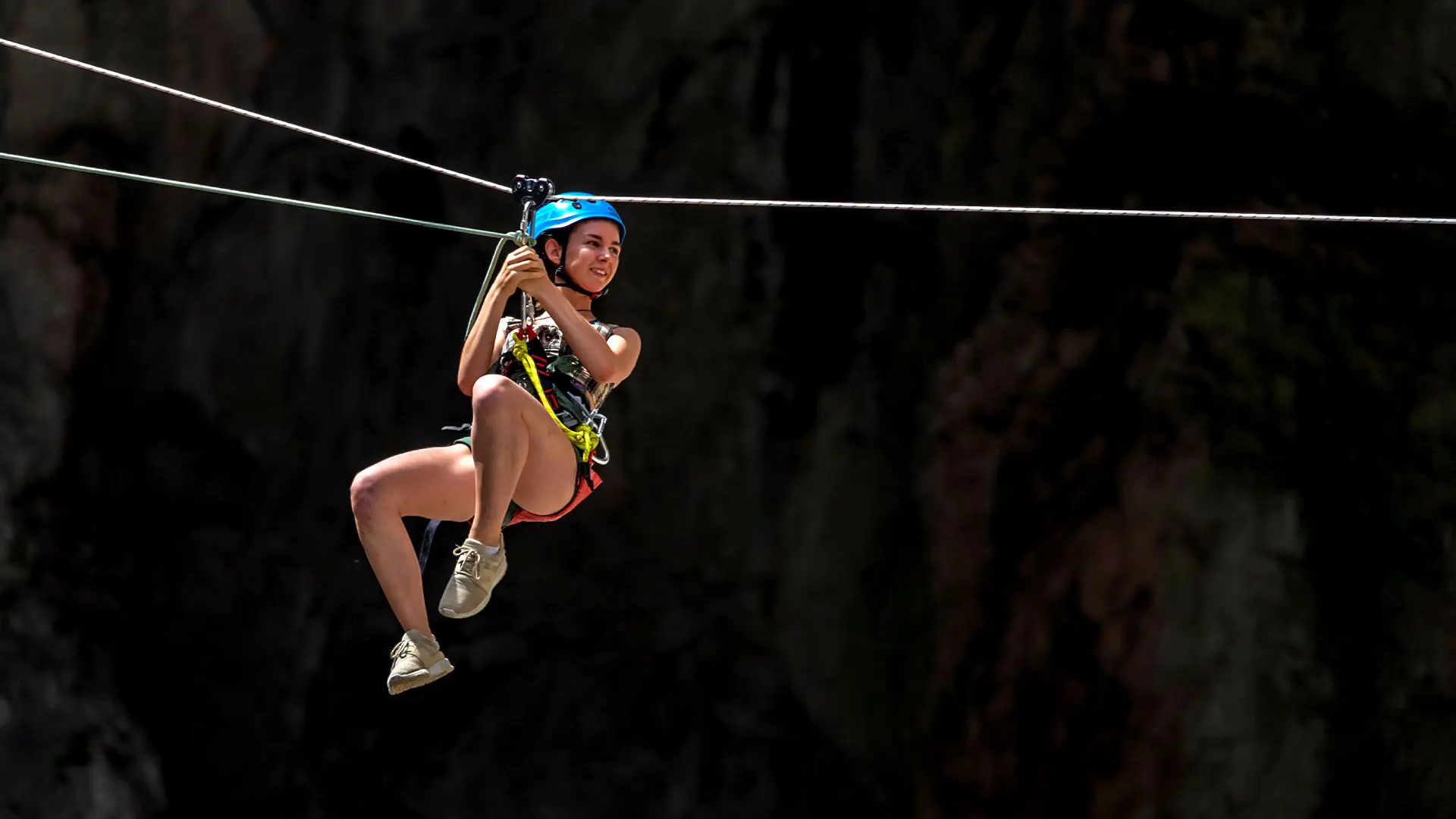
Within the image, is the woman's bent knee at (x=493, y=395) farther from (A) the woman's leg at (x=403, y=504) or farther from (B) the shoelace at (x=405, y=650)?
(B) the shoelace at (x=405, y=650)

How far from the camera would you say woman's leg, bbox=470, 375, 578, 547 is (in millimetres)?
3672

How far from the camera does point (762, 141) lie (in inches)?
273

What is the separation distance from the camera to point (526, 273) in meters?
3.69

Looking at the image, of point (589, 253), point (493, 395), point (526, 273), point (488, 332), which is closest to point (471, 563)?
point (493, 395)

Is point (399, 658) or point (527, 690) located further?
point (527, 690)

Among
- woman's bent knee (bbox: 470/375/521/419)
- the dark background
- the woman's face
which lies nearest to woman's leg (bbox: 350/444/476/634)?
woman's bent knee (bbox: 470/375/521/419)

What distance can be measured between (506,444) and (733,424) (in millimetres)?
3402

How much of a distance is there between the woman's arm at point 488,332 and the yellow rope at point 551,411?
0.16ft

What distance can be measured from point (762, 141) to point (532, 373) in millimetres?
3244

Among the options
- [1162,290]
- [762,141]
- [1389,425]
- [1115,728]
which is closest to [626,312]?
[762,141]

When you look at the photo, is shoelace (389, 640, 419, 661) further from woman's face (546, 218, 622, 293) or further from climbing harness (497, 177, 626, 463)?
woman's face (546, 218, 622, 293)

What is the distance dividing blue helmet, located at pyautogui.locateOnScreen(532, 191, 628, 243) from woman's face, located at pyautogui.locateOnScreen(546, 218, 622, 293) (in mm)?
16

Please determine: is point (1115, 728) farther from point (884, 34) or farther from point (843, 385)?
point (884, 34)

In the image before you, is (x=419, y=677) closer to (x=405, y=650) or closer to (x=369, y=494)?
(x=405, y=650)
